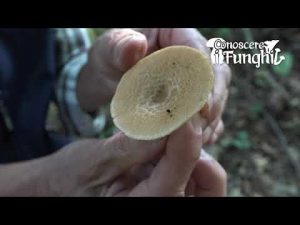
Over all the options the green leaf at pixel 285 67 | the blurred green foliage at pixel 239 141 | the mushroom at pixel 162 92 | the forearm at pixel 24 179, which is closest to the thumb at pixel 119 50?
the mushroom at pixel 162 92

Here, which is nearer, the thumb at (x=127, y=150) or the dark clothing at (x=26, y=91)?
the thumb at (x=127, y=150)

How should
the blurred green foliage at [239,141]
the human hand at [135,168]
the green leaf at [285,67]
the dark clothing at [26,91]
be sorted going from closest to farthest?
the human hand at [135,168], the dark clothing at [26,91], the blurred green foliage at [239,141], the green leaf at [285,67]

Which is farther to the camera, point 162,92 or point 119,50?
point 119,50

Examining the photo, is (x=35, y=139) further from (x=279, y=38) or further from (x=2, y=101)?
(x=279, y=38)

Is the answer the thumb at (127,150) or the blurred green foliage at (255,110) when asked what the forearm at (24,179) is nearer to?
the thumb at (127,150)

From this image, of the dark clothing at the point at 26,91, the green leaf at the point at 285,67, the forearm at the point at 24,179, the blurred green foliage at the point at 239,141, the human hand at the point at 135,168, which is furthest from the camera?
the green leaf at the point at 285,67

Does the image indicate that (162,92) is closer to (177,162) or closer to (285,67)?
(177,162)

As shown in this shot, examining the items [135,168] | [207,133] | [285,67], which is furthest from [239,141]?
[135,168]

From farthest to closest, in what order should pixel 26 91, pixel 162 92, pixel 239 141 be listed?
pixel 239 141 → pixel 26 91 → pixel 162 92

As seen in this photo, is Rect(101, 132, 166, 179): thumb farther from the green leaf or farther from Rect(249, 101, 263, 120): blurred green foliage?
the green leaf
